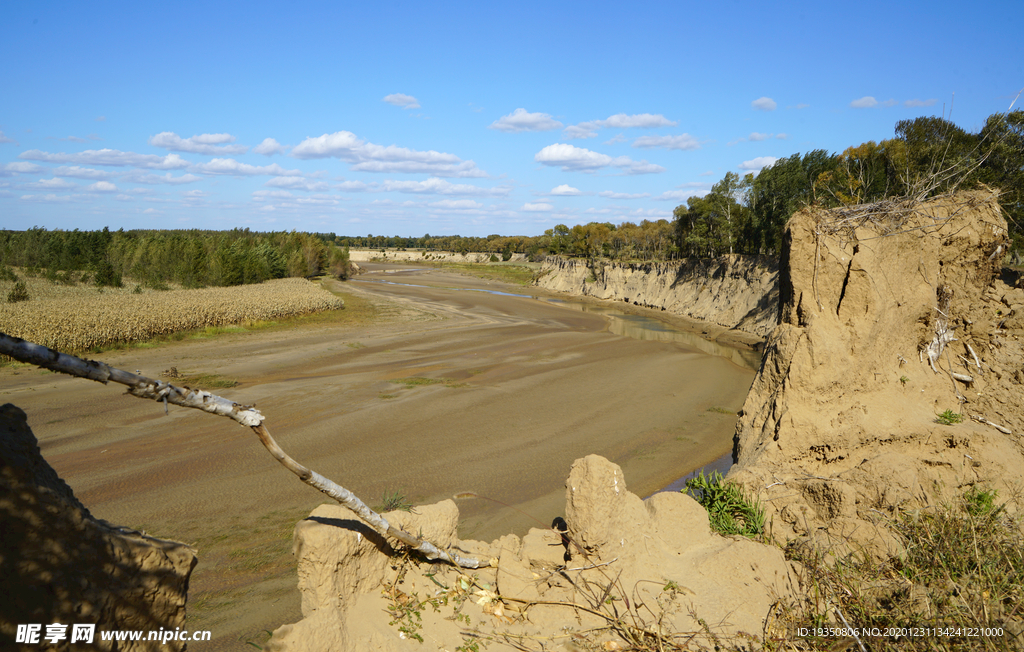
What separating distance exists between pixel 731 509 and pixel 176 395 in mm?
6434

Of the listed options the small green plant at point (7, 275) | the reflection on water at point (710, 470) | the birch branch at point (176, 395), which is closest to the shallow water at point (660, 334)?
the reflection on water at point (710, 470)

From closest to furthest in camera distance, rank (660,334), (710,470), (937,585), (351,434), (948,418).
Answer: (937,585) → (948,418) → (710,470) → (351,434) → (660,334)

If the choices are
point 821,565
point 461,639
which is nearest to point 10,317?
point 461,639

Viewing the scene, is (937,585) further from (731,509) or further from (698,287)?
(698,287)

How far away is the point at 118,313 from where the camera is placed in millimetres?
25531

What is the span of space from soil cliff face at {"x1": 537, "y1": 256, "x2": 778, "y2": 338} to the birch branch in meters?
22.1

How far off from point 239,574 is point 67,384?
14.9 m

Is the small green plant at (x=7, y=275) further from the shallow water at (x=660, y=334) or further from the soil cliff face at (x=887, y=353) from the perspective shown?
the soil cliff face at (x=887, y=353)

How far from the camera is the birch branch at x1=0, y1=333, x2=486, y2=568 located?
2898 mm

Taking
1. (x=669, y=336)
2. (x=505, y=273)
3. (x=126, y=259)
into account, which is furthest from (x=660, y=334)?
(x=505, y=273)

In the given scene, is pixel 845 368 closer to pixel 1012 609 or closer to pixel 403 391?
pixel 1012 609

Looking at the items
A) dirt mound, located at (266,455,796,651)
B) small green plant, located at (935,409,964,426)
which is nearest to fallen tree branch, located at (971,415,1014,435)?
small green plant, located at (935,409,964,426)

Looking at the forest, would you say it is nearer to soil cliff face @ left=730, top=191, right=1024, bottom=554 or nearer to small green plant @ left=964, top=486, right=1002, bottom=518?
soil cliff face @ left=730, top=191, right=1024, bottom=554

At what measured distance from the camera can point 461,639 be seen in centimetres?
496
